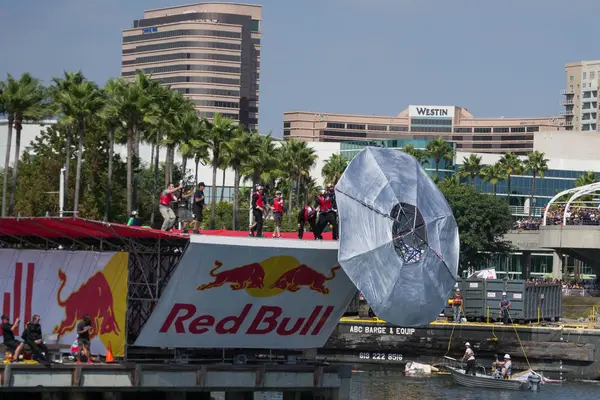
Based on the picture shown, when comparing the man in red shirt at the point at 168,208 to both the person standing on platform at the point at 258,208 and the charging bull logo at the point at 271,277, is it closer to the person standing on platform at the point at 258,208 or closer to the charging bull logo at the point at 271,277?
the person standing on platform at the point at 258,208

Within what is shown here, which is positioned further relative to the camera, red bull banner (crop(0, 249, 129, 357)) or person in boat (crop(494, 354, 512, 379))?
person in boat (crop(494, 354, 512, 379))

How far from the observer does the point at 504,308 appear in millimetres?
58594

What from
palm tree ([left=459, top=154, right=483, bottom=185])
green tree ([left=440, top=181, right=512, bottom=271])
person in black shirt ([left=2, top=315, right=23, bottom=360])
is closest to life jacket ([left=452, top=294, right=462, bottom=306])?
person in black shirt ([left=2, top=315, right=23, bottom=360])

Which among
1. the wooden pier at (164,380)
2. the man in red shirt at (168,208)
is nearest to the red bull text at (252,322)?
the wooden pier at (164,380)

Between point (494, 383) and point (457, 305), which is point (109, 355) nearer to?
point (494, 383)

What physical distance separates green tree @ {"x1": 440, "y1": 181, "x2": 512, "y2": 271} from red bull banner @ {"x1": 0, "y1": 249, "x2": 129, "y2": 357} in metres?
63.9

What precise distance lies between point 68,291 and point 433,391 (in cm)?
1860

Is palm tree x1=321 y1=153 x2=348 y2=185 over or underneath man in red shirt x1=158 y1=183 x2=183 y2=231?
over

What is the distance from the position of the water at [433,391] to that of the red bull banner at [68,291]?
11.1 m

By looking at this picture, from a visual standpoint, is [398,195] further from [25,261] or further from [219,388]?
[25,261]

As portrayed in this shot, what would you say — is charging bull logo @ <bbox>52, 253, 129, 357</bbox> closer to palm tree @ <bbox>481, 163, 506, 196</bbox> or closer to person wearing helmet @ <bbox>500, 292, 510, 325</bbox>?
person wearing helmet @ <bbox>500, 292, 510, 325</bbox>

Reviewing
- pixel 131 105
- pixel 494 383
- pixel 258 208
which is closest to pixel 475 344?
pixel 494 383

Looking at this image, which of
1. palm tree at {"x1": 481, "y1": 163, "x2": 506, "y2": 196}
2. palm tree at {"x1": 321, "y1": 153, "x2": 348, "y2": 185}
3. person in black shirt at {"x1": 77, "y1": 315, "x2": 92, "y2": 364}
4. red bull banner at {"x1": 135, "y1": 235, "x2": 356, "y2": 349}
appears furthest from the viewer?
palm tree at {"x1": 481, "y1": 163, "x2": 506, "y2": 196}

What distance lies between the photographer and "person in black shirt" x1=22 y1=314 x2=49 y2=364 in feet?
107
